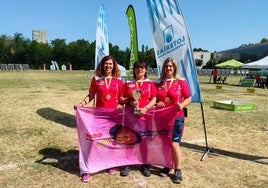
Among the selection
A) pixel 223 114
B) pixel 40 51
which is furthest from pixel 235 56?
pixel 223 114

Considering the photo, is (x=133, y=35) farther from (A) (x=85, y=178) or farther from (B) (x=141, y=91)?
(A) (x=85, y=178)

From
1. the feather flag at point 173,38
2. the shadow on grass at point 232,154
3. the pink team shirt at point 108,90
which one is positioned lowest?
the shadow on grass at point 232,154

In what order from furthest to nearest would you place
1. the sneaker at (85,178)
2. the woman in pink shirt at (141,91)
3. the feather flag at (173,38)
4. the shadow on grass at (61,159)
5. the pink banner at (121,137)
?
the feather flag at (173,38) → the shadow on grass at (61,159) → the pink banner at (121,137) → the woman in pink shirt at (141,91) → the sneaker at (85,178)

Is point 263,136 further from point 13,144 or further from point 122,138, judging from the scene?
point 13,144

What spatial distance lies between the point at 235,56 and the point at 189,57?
12803cm

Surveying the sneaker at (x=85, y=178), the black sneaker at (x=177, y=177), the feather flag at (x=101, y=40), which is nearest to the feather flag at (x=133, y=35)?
the feather flag at (x=101, y=40)

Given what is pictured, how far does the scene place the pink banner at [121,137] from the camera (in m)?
5.11

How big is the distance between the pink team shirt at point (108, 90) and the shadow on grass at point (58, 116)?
3.84 meters

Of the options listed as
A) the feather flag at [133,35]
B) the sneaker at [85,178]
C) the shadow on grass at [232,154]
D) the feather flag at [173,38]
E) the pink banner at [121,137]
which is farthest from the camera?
the feather flag at [133,35]

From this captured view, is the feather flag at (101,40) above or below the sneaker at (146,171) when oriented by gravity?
above

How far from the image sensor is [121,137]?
525cm

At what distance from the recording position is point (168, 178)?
5070 mm

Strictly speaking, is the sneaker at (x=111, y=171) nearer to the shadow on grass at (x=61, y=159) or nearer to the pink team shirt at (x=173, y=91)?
the shadow on grass at (x=61, y=159)

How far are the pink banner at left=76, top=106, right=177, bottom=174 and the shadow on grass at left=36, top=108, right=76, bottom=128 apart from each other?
149 inches
